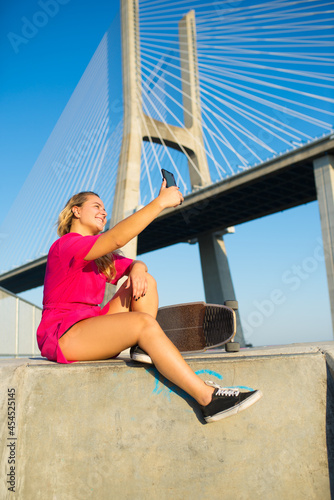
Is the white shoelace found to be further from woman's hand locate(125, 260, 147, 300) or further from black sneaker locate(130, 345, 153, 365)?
woman's hand locate(125, 260, 147, 300)

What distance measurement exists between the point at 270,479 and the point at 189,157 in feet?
72.2

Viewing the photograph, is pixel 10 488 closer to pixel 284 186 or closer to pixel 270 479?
pixel 270 479

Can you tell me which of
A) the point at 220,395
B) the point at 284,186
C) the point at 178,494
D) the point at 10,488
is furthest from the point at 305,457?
the point at 284,186

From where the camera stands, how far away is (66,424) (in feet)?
6.02

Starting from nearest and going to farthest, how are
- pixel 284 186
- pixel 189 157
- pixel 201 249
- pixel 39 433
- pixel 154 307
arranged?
pixel 39 433
pixel 154 307
pixel 284 186
pixel 189 157
pixel 201 249

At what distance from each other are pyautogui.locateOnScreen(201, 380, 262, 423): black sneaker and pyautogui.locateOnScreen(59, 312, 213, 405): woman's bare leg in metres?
0.03

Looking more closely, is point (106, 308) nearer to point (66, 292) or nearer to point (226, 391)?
point (66, 292)

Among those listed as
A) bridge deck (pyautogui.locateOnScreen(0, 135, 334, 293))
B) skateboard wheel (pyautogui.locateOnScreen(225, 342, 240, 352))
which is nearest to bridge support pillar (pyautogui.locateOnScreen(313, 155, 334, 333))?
bridge deck (pyautogui.locateOnScreen(0, 135, 334, 293))

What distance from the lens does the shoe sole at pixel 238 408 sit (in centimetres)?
171

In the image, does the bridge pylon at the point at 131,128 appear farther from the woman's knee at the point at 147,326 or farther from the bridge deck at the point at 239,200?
the woman's knee at the point at 147,326

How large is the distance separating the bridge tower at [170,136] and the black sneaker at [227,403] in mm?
15522

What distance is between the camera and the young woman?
178 cm

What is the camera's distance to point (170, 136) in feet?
71.3

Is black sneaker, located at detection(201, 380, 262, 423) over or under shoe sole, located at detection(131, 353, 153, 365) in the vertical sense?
under
